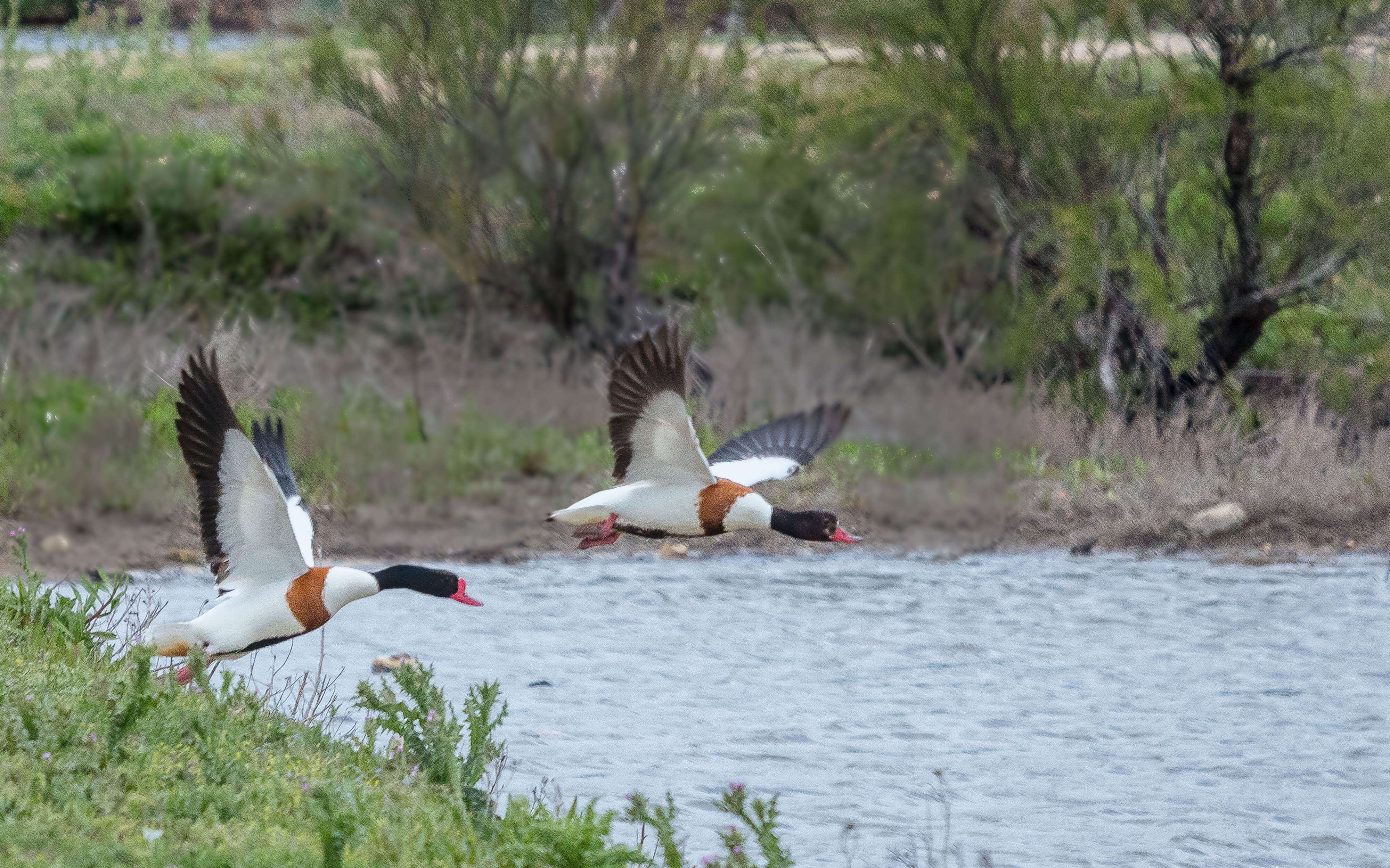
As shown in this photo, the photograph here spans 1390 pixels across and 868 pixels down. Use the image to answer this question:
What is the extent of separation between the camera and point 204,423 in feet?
16.5

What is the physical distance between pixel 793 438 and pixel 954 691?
2902 mm

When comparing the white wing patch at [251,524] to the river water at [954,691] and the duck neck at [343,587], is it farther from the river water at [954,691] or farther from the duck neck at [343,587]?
the river water at [954,691]

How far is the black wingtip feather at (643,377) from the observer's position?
601 cm

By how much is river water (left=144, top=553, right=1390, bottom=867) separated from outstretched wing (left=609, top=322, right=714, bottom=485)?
1.68 metres

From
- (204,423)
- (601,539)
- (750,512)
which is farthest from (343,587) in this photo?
(750,512)

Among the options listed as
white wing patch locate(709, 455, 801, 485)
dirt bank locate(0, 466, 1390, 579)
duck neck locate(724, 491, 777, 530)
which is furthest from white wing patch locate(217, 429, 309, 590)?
dirt bank locate(0, 466, 1390, 579)

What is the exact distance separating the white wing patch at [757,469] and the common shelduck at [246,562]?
2.02m

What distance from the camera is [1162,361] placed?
43.1ft

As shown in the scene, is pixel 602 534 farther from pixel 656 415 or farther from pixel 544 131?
pixel 544 131

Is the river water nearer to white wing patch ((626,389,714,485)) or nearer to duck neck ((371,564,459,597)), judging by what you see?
white wing patch ((626,389,714,485))

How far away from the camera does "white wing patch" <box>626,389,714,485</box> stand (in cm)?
608

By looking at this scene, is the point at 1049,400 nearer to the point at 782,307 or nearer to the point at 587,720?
the point at 782,307

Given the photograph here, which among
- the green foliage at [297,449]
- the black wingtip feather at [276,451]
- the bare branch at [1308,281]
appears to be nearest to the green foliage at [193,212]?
the green foliage at [297,449]

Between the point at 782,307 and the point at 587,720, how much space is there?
17.2 ft
